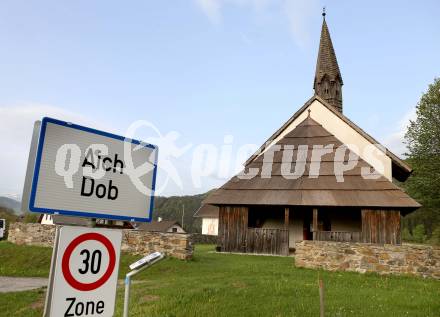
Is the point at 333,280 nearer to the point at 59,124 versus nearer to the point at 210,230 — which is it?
the point at 59,124

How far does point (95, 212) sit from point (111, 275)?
0.44 metres

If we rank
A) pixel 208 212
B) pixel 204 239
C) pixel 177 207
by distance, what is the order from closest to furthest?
pixel 204 239 → pixel 208 212 → pixel 177 207

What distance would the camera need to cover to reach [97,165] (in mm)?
2611

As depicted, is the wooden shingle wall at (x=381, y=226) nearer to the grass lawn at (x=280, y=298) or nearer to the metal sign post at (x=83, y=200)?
the grass lawn at (x=280, y=298)

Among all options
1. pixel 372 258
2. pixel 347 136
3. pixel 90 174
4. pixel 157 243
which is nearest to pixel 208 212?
pixel 347 136

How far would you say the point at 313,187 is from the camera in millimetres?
20750

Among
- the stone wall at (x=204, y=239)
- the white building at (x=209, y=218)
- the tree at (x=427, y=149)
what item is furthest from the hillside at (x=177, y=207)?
the tree at (x=427, y=149)

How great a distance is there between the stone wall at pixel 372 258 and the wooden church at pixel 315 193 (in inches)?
221

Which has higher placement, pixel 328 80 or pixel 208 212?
pixel 328 80

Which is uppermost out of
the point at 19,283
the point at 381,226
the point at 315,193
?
the point at 315,193

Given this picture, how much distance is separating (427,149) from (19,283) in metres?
36.1

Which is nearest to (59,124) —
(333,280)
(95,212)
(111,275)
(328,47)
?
(95,212)

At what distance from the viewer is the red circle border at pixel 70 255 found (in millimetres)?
2266

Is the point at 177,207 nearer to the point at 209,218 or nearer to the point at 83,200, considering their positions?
the point at 209,218
